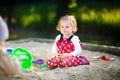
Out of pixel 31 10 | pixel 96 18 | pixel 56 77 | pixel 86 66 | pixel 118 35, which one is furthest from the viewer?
pixel 31 10

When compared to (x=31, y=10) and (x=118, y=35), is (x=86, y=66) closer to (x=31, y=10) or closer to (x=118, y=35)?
(x=118, y=35)

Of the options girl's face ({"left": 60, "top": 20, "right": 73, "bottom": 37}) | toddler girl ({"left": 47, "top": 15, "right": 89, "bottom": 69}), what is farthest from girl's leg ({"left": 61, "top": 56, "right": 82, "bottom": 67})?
girl's face ({"left": 60, "top": 20, "right": 73, "bottom": 37})

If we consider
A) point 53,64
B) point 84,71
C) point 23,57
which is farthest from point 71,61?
point 23,57

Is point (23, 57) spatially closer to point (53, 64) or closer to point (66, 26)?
point (53, 64)

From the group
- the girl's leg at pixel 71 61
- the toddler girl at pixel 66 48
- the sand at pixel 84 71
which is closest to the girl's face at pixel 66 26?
the toddler girl at pixel 66 48

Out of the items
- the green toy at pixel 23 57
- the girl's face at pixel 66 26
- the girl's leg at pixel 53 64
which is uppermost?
the girl's face at pixel 66 26

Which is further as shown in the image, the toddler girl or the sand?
the toddler girl

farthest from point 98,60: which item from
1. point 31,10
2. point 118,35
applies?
point 31,10

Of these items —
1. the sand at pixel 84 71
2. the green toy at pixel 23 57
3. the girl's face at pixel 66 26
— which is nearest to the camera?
the sand at pixel 84 71

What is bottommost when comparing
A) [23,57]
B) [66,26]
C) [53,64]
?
[53,64]

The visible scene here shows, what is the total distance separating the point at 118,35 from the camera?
8.60 m

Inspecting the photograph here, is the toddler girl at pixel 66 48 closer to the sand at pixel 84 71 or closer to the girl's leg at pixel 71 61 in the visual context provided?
the girl's leg at pixel 71 61

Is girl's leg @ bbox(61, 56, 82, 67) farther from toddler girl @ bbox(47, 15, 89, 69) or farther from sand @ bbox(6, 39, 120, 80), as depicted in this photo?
sand @ bbox(6, 39, 120, 80)

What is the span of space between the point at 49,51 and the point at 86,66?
1592 millimetres
